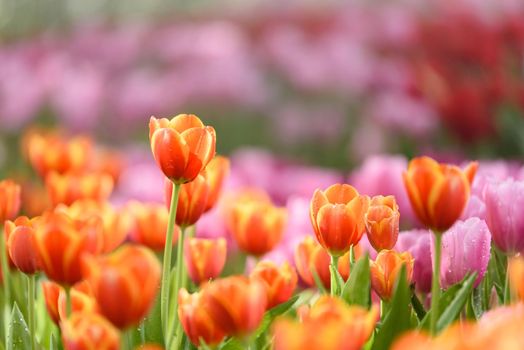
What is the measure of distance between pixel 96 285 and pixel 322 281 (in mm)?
408

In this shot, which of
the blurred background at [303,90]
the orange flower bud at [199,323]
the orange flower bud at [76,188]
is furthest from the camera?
the blurred background at [303,90]

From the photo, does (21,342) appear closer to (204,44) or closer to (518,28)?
(518,28)

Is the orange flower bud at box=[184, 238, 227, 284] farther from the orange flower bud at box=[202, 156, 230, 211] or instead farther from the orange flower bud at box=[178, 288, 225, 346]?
the orange flower bud at box=[178, 288, 225, 346]

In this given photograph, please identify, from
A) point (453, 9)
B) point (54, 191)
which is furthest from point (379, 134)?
point (54, 191)

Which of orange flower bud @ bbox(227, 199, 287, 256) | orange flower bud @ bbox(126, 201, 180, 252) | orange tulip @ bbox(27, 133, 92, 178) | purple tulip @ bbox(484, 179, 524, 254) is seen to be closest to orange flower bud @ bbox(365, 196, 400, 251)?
purple tulip @ bbox(484, 179, 524, 254)

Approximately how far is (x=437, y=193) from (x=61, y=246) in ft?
1.05

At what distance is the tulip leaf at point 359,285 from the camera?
0.92 meters

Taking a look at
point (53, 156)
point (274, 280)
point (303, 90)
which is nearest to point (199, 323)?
point (274, 280)

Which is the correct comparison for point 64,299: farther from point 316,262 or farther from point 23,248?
point 316,262

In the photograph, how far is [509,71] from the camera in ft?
10.7

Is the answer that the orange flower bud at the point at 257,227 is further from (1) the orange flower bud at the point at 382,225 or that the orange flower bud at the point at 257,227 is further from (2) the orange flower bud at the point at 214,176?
(1) the orange flower bud at the point at 382,225

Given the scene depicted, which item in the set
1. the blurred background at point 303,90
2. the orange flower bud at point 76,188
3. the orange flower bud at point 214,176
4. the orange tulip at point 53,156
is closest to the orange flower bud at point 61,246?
the orange flower bud at point 214,176

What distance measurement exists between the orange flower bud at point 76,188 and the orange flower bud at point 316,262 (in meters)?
0.40

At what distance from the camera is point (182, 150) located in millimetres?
928
